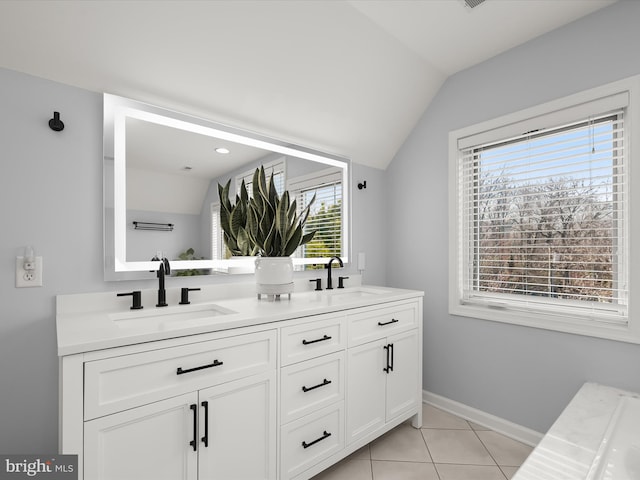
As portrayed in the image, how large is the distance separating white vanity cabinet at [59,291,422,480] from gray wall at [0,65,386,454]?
58 cm

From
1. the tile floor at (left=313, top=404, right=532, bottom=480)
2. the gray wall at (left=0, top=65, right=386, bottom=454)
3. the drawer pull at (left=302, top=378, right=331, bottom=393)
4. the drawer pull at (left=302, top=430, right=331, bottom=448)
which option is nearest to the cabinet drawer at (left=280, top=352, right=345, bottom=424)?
the drawer pull at (left=302, top=378, right=331, bottom=393)

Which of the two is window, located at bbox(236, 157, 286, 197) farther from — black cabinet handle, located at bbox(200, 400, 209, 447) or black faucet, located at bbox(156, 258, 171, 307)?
black cabinet handle, located at bbox(200, 400, 209, 447)

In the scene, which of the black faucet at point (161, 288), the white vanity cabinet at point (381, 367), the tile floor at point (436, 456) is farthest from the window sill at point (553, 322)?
the black faucet at point (161, 288)

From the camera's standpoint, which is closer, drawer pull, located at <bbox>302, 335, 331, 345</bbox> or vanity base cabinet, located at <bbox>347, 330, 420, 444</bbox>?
drawer pull, located at <bbox>302, 335, 331, 345</bbox>

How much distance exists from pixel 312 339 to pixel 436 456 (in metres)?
1.07

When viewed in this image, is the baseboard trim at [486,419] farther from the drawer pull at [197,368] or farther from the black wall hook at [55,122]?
the black wall hook at [55,122]

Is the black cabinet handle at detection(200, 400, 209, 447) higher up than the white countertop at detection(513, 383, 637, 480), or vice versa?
the black cabinet handle at detection(200, 400, 209, 447)

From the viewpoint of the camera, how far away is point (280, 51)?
172 centimetres

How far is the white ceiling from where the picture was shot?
1.32 meters

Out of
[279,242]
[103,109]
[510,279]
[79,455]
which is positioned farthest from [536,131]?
[79,455]

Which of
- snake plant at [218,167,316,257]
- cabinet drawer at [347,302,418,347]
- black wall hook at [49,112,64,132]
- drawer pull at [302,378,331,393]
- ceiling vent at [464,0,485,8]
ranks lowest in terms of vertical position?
drawer pull at [302,378,331,393]

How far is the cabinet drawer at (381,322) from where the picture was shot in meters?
1.73

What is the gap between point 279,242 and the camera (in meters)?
1.85

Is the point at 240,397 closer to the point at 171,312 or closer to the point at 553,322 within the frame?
the point at 171,312
